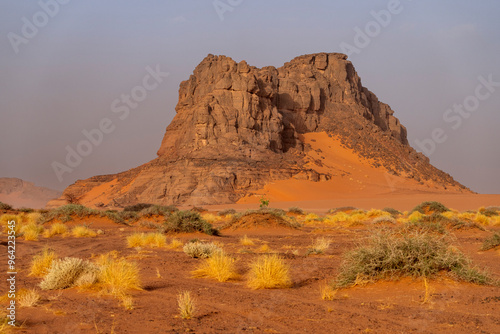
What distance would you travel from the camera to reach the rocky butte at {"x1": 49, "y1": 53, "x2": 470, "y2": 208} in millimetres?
60500

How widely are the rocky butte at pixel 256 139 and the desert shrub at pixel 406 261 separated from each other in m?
48.3

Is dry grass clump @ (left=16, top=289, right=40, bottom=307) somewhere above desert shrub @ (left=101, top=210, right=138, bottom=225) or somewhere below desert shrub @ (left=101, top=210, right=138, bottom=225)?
below

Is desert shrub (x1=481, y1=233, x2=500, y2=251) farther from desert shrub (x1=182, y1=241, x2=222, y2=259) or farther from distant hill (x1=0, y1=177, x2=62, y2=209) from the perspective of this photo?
distant hill (x1=0, y1=177, x2=62, y2=209)

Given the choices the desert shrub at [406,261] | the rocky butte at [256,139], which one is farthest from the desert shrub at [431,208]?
the desert shrub at [406,261]

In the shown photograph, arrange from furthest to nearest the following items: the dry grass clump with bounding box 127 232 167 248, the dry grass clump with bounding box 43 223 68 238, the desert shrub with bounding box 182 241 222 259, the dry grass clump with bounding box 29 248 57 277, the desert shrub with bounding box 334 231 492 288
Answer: the dry grass clump with bounding box 43 223 68 238 < the dry grass clump with bounding box 127 232 167 248 < the desert shrub with bounding box 182 241 222 259 < the dry grass clump with bounding box 29 248 57 277 < the desert shrub with bounding box 334 231 492 288

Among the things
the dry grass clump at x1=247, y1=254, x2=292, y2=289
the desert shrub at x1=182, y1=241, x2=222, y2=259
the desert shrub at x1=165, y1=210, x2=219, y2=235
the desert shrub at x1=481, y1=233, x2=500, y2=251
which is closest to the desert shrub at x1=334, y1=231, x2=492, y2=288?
the dry grass clump at x1=247, y1=254, x2=292, y2=289

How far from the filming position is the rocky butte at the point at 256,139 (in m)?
60.5

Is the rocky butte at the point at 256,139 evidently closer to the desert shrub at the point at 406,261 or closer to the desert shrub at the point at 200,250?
the desert shrub at the point at 200,250

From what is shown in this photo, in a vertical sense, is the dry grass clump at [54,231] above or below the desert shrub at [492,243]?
above

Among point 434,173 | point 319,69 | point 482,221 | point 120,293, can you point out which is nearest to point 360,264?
point 120,293

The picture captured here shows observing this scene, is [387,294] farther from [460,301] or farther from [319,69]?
[319,69]

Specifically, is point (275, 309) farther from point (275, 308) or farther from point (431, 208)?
point (431, 208)

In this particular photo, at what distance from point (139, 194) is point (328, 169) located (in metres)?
32.7

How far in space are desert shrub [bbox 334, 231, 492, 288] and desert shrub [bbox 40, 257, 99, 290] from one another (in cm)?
464
